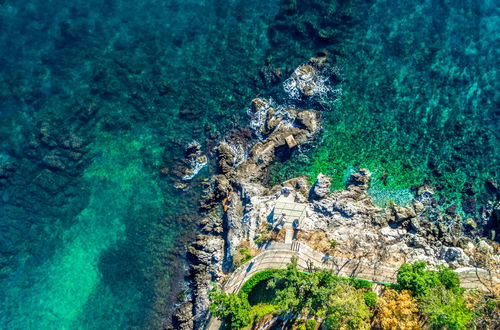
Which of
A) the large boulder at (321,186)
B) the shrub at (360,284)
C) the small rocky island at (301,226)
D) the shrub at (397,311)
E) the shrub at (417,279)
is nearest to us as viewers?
the shrub at (397,311)

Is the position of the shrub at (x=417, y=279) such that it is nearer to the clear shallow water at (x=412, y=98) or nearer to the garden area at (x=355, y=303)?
the garden area at (x=355, y=303)

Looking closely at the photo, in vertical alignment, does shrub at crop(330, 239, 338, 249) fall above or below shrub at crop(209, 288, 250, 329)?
above

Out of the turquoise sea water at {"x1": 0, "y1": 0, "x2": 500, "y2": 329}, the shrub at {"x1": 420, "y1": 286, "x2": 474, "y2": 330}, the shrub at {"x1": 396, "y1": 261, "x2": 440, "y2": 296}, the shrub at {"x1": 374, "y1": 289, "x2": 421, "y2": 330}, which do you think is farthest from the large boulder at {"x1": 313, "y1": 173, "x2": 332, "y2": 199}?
the shrub at {"x1": 420, "y1": 286, "x2": 474, "y2": 330}

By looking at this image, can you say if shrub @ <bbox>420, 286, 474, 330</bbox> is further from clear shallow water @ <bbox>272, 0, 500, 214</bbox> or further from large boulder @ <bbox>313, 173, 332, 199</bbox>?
large boulder @ <bbox>313, 173, 332, 199</bbox>

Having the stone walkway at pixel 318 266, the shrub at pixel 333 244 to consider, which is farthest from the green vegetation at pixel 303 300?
the shrub at pixel 333 244

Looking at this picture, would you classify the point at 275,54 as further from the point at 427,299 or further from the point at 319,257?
the point at 427,299

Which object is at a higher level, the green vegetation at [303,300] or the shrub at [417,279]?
the shrub at [417,279]
